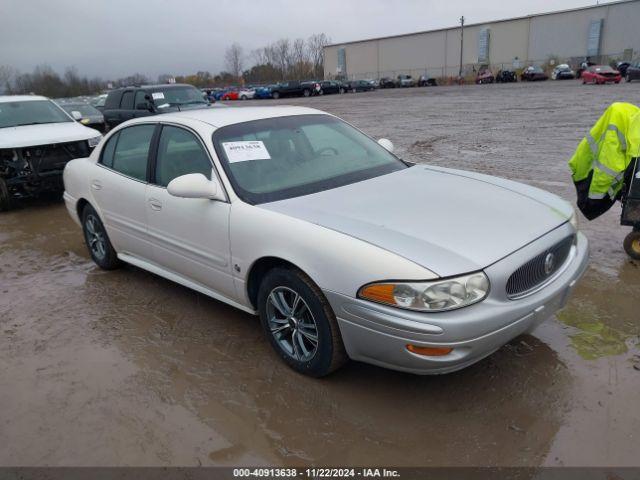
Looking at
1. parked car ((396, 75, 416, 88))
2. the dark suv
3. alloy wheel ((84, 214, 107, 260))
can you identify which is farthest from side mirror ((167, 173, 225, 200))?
parked car ((396, 75, 416, 88))

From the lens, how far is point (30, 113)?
9125 mm

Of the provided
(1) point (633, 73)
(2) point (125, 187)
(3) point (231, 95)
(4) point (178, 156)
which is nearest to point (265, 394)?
(4) point (178, 156)

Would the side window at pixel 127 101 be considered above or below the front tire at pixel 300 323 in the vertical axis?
above

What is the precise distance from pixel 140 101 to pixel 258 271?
11.1 m

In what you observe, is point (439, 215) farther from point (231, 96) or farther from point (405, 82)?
point (405, 82)

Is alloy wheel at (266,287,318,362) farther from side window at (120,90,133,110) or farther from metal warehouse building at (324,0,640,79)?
metal warehouse building at (324,0,640,79)

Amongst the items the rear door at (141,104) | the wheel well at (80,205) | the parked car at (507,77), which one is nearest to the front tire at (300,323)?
the wheel well at (80,205)

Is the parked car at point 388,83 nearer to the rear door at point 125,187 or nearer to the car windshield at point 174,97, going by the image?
the car windshield at point 174,97

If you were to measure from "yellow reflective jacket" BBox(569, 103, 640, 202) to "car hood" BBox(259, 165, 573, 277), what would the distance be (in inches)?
54.5

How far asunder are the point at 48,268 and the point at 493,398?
15.7ft

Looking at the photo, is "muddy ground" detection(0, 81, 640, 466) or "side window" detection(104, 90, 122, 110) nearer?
"muddy ground" detection(0, 81, 640, 466)

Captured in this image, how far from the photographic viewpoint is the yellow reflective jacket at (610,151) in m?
4.51

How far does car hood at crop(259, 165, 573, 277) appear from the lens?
271 centimetres

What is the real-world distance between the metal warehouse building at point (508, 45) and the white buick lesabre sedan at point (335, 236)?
65255 millimetres
